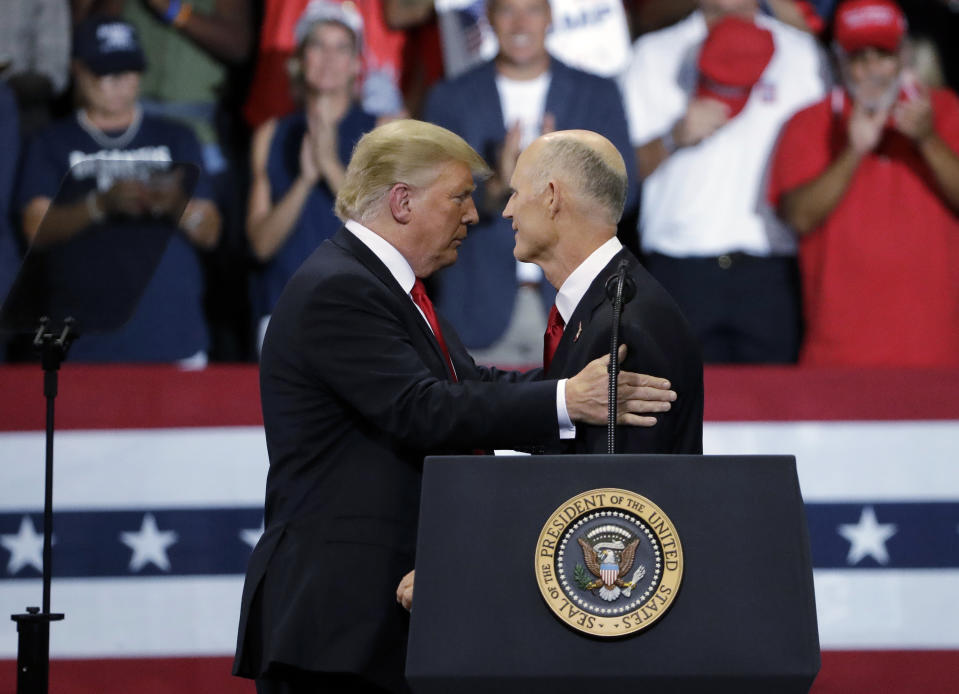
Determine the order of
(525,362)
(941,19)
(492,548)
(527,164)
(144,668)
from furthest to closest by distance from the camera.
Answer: (941,19), (525,362), (144,668), (527,164), (492,548)

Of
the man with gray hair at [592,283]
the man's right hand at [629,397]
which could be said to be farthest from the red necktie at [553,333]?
the man's right hand at [629,397]

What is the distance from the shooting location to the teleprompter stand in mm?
2781

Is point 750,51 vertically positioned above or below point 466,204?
above

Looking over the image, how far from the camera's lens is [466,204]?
2506 millimetres

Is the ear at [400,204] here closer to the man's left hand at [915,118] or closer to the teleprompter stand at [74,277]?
the teleprompter stand at [74,277]

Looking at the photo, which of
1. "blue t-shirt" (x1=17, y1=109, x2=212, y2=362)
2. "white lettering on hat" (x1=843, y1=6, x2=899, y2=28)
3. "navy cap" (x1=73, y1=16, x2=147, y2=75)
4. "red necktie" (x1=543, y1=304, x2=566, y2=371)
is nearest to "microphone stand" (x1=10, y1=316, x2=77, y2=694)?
"red necktie" (x1=543, y1=304, x2=566, y2=371)

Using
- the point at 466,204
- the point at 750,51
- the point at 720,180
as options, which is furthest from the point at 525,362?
the point at 466,204

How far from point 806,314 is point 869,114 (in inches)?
23.9

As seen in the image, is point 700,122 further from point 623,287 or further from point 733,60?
point 623,287

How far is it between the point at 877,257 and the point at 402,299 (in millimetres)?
2146

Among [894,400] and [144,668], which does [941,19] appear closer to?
[894,400]

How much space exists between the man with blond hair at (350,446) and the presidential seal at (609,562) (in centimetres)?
43

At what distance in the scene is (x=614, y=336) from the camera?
192 cm

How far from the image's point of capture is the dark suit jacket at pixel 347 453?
2.20 m
